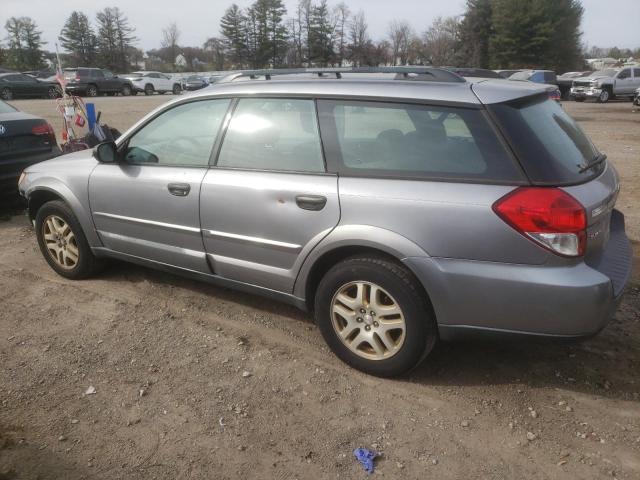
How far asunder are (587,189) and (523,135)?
1.39ft

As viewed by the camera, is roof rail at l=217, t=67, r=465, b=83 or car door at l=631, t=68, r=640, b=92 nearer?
roof rail at l=217, t=67, r=465, b=83

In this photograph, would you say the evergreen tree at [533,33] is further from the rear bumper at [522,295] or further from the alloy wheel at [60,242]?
the rear bumper at [522,295]

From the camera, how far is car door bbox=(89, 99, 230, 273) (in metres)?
Result: 3.70

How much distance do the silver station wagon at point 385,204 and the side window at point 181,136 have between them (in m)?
0.01

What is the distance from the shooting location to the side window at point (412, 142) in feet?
8.95

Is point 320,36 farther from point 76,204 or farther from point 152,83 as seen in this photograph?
point 76,204

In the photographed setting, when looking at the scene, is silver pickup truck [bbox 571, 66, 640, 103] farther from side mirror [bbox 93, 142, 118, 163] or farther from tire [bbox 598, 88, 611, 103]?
side mirror [bbox 93, 142, 118, 163]

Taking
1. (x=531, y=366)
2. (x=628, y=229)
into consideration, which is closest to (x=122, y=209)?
(x=531, y=366)

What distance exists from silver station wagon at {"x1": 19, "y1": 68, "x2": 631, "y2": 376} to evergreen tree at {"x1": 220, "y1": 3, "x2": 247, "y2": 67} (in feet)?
253

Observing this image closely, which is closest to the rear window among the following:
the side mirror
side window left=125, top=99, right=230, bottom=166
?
side window left=125, top=99, right=230, bottom=166

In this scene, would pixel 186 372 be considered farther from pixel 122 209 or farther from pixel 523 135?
pixel 523 135

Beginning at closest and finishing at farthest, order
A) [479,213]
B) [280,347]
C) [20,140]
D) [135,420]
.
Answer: [479,213]
[135,420]
[280,347]
[20,140]

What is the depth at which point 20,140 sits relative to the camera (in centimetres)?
668

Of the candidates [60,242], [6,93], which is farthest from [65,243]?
[6,93]
